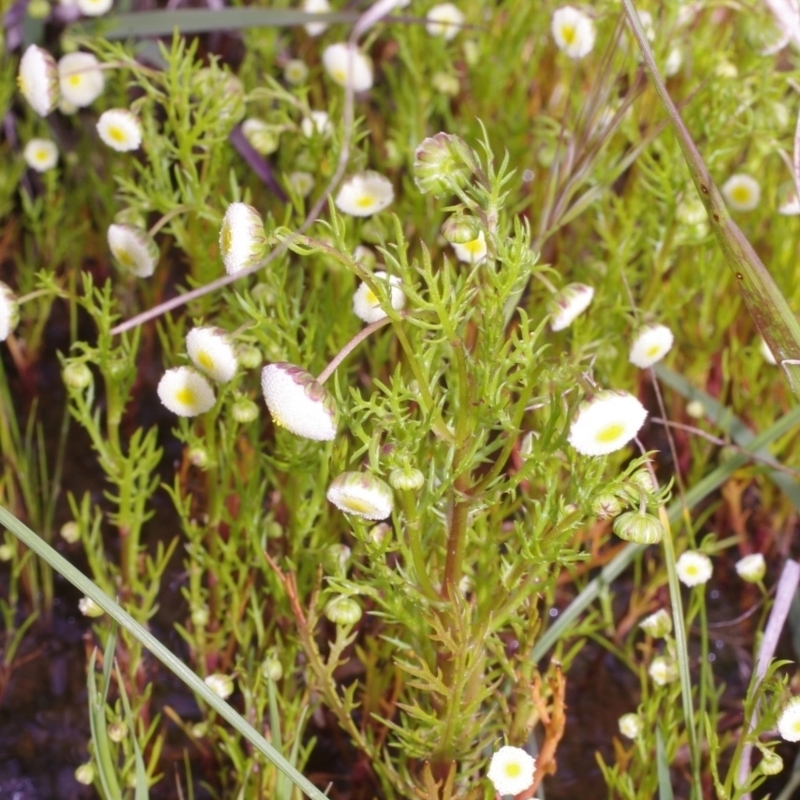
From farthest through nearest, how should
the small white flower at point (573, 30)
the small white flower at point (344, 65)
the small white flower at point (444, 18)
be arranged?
the small white flower at point (444, 18) < the small white flower at point (344, 65) < the small white flower at point (573, 30)

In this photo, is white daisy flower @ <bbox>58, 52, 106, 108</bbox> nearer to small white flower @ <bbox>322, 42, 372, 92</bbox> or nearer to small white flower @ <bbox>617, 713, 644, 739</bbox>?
small white flower @ <bbox>322, 42, 372, 92</bbox>

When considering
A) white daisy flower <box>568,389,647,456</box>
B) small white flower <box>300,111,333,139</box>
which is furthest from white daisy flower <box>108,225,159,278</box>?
white daisy flower <box>568,389,647,456</box>

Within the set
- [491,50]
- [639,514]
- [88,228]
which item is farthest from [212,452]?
[491,50]

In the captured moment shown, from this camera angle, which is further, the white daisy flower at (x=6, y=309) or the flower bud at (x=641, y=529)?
the white daisy flower at (x=6, y=309)

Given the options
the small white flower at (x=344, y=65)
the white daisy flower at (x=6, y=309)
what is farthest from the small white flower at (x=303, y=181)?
the white daisy flower at (x=6, y=309)

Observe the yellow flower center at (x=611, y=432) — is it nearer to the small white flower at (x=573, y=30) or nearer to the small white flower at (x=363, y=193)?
the small white flower at (x=363, y=193)

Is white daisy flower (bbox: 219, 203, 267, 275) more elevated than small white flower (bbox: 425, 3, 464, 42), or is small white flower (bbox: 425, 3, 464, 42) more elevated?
white daisy flower (bbox: 219, 203, 267, 275)
